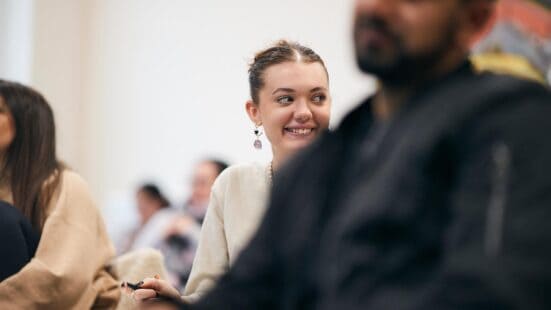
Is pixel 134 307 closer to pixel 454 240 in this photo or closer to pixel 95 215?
pixel 95 215

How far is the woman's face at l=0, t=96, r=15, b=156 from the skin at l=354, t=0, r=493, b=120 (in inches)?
75.1

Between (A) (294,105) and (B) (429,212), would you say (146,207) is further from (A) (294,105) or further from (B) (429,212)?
(B) (429,212)

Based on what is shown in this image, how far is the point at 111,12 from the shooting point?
263 inches

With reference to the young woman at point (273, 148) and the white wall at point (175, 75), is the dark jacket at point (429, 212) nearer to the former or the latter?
the young woman at point (273, 148)

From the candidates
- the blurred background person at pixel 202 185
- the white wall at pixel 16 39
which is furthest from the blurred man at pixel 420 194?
the white wall at pixel 16 39

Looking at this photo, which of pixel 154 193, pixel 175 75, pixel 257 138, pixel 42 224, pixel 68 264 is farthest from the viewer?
pixel 175 75

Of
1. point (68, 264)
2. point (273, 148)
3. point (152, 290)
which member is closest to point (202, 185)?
point (68, 264)

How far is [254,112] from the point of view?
2.37 metres

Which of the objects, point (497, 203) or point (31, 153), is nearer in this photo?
point (497, 203)

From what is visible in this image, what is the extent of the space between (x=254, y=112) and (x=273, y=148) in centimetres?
16

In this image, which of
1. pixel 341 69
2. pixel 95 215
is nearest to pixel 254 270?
pixel 95 215

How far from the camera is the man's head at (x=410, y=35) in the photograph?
41.5 inches

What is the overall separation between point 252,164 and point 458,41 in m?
1.20

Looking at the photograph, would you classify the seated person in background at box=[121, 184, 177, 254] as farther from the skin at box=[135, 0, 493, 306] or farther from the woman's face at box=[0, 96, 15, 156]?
the skin at box=[135, 0, 493, 306]
